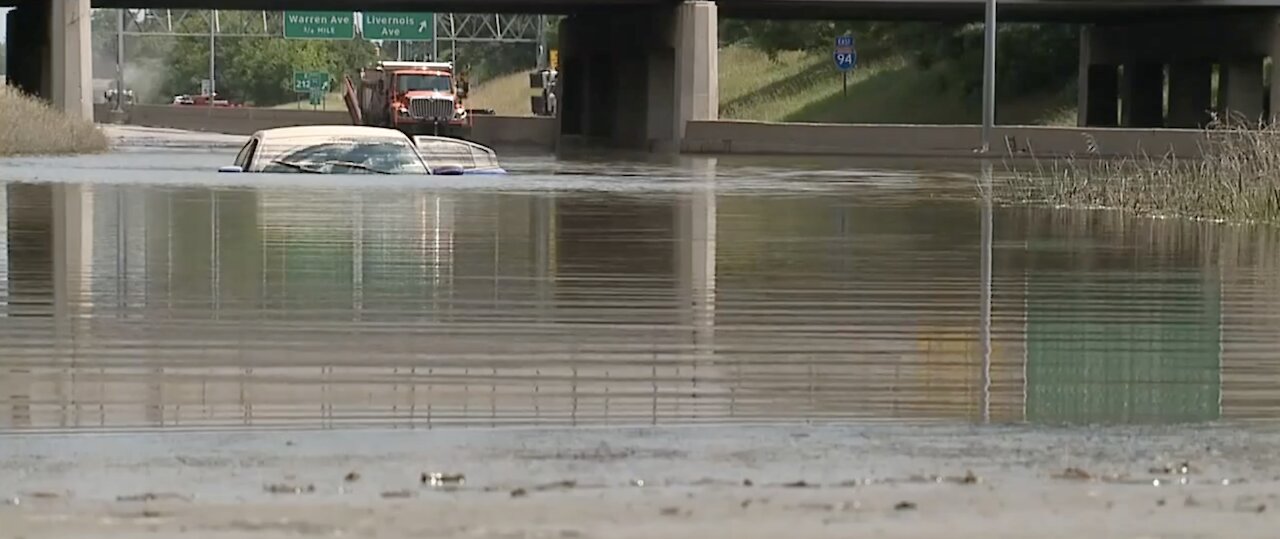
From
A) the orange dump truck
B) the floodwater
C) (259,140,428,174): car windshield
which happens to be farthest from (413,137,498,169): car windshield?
the orange dump truck

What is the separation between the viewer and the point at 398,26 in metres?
97.0

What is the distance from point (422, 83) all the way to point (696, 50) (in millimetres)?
19876

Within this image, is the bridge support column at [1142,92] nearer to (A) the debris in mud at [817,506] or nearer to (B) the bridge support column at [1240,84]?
(B) the bridge support column at [1240,84]

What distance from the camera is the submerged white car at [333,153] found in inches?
1433

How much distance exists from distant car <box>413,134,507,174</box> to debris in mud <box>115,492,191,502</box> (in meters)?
32.0

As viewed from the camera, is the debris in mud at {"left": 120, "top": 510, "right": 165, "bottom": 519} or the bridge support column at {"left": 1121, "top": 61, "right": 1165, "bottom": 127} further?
the bridge support column at {"left": 1121, "top": 61, "right": 1165, "bottom": 127}

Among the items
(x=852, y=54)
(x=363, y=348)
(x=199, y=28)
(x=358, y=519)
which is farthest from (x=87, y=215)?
(x=199, y=28)

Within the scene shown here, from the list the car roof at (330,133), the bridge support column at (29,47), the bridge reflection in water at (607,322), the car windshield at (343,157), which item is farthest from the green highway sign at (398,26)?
the bridge reflection in water at (607,322)

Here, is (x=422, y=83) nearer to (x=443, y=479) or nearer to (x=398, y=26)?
(x=398, y=26)

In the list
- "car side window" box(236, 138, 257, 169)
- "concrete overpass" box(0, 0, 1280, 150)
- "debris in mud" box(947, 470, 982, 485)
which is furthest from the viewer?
"concrete overpass" box(0, 0, 1280, 150)

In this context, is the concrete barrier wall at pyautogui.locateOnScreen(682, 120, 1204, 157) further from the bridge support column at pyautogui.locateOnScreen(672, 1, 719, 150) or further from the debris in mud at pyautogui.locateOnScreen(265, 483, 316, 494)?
the debris in mud at pyautogui.locateOnScreen(265, 483, 316, 494)

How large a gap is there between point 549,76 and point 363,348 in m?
101

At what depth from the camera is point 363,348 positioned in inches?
478

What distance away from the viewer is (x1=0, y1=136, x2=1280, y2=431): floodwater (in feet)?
33.4
